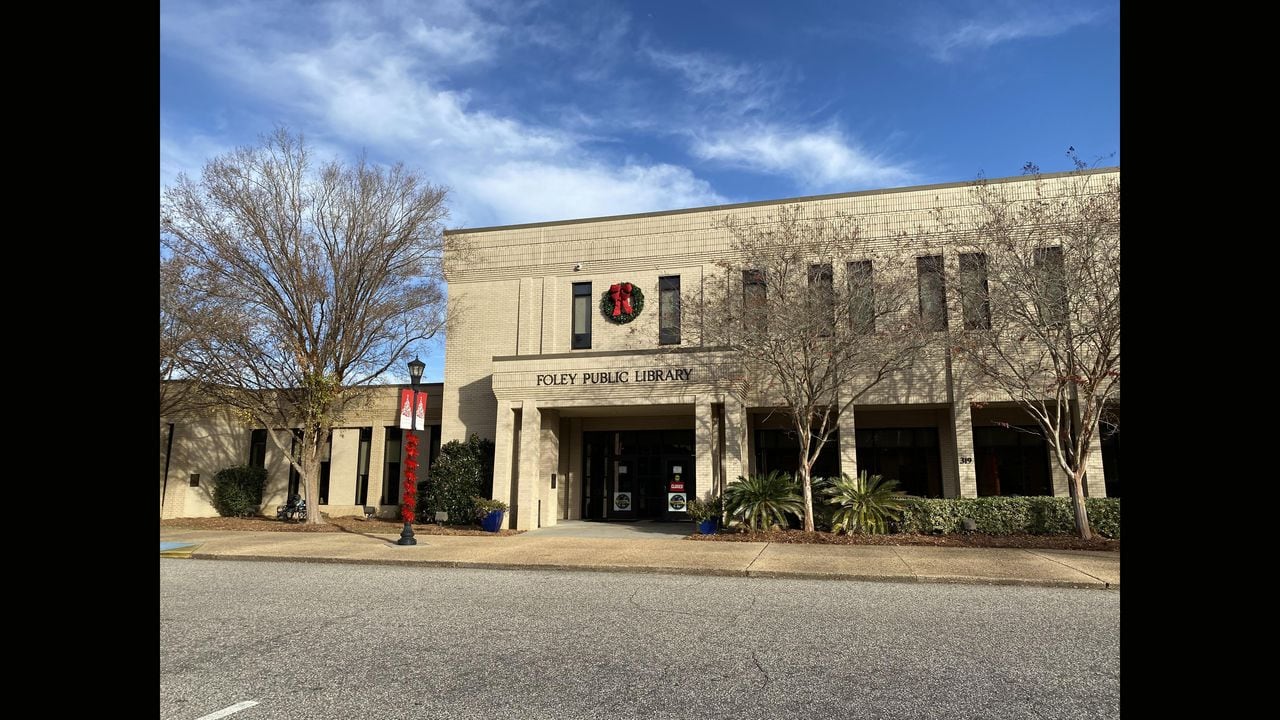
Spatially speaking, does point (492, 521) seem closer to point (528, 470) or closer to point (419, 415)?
point (528, 470)

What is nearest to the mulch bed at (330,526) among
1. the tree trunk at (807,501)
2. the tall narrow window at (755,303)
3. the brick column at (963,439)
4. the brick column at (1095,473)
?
the tree trunk at (807,501)

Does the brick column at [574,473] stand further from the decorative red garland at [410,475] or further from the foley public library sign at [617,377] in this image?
the decorative red garland at [410,475]

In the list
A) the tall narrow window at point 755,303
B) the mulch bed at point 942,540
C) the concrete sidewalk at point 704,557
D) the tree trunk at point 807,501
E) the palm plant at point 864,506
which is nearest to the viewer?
the concrete sidewalk at point 704,557

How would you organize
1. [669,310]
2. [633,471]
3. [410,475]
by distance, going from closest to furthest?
[410,475] < [669,310] < [633,471]

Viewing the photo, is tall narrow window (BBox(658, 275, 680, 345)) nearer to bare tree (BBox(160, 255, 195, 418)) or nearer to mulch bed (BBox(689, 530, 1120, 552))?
mulch bed (BBox(689, 530, 1120, 552))

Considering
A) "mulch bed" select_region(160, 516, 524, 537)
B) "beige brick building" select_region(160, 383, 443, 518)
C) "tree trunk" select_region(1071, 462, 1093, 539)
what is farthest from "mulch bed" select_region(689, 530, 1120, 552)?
"beige brick building" select_region(160, 383, 443, 518)

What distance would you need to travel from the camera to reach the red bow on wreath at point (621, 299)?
921 inches

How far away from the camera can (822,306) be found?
17984mm

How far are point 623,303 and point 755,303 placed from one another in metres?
5.83

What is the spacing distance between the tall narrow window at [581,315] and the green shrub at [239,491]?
12.0 metres

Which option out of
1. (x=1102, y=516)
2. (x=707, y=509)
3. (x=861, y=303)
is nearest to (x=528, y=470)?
(x=707, y=509)
